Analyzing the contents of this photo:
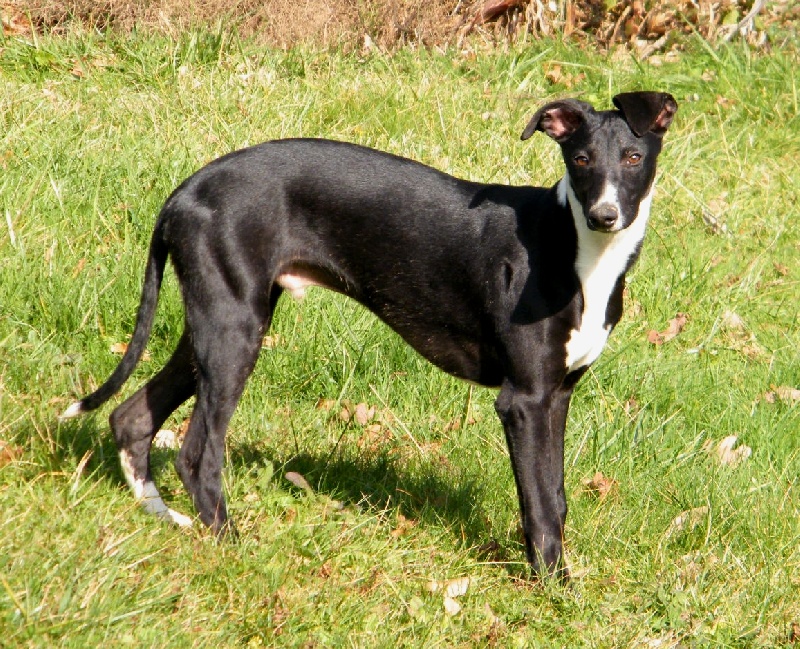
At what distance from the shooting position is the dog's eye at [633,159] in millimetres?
3781

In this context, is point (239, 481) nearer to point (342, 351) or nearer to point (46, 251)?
point (342, 351)

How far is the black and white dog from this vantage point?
385cm

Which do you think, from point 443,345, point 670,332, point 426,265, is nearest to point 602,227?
point 426,265

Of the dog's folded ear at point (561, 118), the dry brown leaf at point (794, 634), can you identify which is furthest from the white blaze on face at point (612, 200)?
the dry brown leaf at point (794, 634)

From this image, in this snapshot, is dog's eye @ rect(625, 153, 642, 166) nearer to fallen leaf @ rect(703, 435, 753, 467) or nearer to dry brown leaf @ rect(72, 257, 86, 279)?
fallen leaf @ rect(703, 435, 753, 467)

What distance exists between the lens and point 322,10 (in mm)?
8484

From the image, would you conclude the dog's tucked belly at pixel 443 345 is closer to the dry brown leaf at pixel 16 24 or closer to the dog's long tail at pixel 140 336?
the dog's long tail at pixel 140 336

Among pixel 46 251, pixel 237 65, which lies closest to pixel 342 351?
pixel 46 251

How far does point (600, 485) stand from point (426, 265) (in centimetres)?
121

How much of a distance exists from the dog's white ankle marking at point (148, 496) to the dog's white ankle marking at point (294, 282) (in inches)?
33.3

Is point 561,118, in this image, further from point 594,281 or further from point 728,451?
point 728,451

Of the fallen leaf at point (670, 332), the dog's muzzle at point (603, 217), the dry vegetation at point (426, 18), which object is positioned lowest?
the fallen leaf at point (670, 332)

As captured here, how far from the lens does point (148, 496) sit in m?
3.93

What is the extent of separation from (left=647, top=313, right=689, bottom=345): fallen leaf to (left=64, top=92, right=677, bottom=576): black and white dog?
192 centimetres
